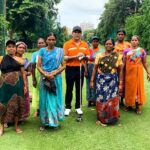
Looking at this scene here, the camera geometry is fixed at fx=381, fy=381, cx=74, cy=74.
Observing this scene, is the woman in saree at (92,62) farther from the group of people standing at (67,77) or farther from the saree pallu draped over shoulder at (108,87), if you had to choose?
the saree pallu draped over shoulder at (108,87)

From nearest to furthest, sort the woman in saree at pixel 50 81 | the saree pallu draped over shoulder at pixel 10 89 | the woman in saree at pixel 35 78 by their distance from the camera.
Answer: the saree pallu draped over shoulder at pixel 10 89 < the woman in saree at pixel 50 81 < the woman in saree at pixel 35 78

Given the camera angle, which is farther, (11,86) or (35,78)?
(35,78)

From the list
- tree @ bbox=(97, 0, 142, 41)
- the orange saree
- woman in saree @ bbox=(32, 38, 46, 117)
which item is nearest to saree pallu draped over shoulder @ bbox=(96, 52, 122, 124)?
the orange saree

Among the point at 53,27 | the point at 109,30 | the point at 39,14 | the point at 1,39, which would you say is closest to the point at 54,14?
the point at 53,27

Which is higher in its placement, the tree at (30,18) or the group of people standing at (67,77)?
the tree at (30,18)

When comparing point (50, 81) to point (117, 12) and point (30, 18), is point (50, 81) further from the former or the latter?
point (117, 12)

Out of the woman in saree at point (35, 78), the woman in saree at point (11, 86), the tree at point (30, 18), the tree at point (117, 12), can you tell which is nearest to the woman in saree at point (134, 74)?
the woman in saree at point (35, 78)

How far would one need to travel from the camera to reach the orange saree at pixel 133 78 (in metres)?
8.37

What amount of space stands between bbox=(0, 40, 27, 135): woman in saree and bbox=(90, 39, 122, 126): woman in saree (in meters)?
1.53

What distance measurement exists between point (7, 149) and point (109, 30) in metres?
53.3

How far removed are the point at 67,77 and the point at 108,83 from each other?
945mm

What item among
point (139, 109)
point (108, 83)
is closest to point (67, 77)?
point (108, 83)

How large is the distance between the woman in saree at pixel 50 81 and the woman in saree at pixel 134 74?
187cm

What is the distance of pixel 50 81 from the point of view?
6973 millimetres
